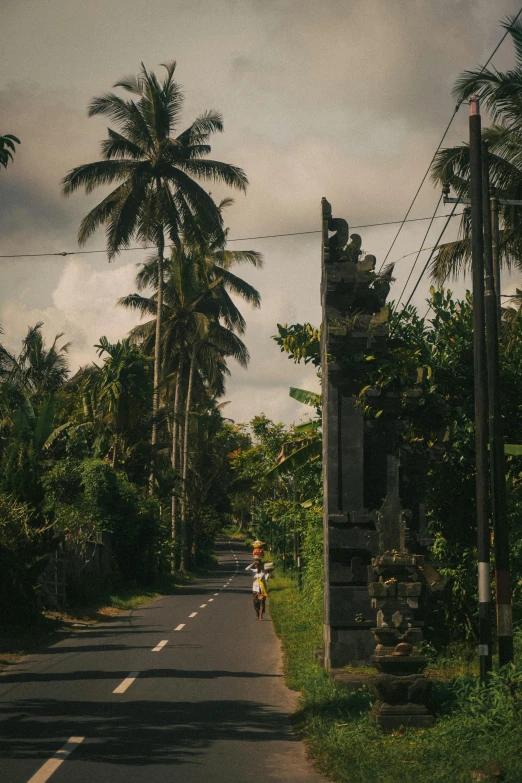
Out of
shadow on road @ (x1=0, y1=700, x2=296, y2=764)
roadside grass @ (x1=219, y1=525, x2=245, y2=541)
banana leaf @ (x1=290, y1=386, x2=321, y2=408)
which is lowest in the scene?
roadside grass @ (x1=219, y1=525, x2=245, y2=541)

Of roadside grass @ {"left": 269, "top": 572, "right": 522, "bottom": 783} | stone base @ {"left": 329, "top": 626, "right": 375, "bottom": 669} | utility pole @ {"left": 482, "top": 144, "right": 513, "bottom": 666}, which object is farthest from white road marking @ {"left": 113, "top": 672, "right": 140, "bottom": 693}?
utility pole @ {"left": 482, "top": 144, "right": 513, "bottom": 666}

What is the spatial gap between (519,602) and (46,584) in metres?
12.2

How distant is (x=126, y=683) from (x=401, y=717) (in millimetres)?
4829

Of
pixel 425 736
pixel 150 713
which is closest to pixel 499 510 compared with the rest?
pixel 425 736

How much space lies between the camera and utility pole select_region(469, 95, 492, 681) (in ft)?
35.3

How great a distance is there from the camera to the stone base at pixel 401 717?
367 inches

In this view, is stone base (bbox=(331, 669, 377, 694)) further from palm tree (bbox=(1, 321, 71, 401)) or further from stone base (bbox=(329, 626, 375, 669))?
palm tree (bbox=(1, 321, 71, 401))

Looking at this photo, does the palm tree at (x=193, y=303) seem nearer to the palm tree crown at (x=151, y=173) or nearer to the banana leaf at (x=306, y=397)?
the palm tree crown at (x=151, y=173)

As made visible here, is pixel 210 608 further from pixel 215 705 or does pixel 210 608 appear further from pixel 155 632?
pixel 215 705

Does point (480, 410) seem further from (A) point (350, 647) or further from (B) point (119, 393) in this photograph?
(B) point (119, 393)

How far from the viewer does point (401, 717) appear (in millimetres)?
9359

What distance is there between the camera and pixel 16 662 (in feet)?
49.3

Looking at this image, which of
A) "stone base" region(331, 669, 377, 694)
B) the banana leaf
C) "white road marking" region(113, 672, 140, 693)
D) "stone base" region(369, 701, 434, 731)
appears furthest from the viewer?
the banana leaf

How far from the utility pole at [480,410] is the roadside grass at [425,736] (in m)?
0.68
